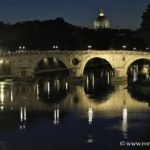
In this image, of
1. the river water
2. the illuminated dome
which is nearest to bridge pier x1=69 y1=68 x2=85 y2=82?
the river water

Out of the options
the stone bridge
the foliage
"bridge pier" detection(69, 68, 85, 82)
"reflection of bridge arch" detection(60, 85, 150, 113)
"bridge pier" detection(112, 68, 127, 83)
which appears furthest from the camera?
the foliage

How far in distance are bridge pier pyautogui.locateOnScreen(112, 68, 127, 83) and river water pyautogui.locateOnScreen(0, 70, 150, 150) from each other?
2.95 m

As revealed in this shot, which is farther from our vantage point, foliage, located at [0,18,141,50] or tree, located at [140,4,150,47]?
foliage, located at [0,18,141,50]

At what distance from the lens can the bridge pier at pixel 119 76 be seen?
5758 centimetres

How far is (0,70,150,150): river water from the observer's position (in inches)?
1182

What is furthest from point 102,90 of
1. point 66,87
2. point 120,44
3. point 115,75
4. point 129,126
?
point 120,44

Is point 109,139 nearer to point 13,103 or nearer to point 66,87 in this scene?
point 13,103

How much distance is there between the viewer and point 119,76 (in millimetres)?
58469

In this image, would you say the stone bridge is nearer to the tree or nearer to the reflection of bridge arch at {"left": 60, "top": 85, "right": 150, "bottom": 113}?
the tree

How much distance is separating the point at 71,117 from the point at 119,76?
22.3 m

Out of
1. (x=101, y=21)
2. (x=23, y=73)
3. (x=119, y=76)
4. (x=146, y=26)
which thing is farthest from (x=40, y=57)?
(x=101, y=21)

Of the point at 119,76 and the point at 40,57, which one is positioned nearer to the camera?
the point at 119,76

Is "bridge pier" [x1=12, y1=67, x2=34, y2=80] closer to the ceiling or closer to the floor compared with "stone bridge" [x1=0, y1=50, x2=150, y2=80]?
closer to the floor

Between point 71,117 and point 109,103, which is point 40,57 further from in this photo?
point 71,117
